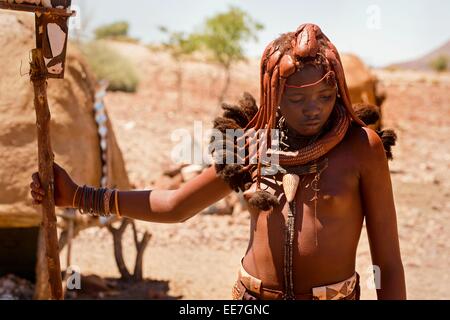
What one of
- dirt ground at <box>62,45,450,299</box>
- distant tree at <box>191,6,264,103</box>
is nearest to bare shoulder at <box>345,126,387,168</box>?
dirt ground at <box>62,45,450,299</box>

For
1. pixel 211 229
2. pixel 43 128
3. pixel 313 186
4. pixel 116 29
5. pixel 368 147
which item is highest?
pixel 116 29

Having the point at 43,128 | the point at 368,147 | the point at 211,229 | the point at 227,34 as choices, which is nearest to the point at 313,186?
the point at 368,147

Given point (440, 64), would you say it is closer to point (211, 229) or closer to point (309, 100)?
point (211, 229)

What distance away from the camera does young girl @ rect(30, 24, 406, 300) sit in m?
2.12

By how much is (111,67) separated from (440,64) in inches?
1022

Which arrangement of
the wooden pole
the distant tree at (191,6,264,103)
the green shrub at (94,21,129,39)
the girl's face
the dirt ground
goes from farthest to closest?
the green shrub at (94,21,129,39), the distant tree at (191,6,264,103), the dirt ground, the wooden pole, the girl's face

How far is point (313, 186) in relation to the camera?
2.15m

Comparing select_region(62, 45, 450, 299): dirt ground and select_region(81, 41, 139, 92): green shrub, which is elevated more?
select_region(81, 41, 139, 92): green shrub

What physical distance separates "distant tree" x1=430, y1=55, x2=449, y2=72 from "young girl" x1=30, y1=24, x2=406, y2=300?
136 feet

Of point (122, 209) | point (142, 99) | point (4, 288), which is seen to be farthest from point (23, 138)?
point (142, 99)

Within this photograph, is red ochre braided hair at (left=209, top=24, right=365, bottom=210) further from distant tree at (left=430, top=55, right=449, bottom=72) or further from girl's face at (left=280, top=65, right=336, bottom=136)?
distant tree at (left=430, top=55, right=449, bottom=72)

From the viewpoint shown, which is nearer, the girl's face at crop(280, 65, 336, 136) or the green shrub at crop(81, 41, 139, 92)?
the girl's face at crop(280, 65, 336, 136)

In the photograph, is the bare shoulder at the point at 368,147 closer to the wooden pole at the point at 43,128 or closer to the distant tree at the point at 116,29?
the wooden pole at the point at 43,128

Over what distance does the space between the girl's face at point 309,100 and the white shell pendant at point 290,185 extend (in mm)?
152
